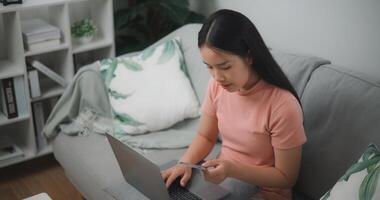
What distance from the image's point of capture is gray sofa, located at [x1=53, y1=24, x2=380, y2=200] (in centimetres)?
157

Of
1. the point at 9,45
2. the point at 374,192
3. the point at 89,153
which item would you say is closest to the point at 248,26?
the point at 374,192

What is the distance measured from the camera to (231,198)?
1.58 m

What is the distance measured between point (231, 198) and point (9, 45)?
4.92 feet

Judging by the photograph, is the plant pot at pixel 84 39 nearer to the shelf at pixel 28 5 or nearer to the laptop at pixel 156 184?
the shelf at pixel 28 5

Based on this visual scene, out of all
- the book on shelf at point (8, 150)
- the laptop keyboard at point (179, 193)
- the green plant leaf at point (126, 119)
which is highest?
the laptop keyboard at point (179, 193)

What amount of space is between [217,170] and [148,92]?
31.4 inches

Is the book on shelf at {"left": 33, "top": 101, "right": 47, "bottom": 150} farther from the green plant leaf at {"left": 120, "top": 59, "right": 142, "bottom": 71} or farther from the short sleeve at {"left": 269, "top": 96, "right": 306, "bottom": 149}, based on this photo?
the short sleeve at {"left": 269, "top": 96, "right": 306, "bottom": 149}

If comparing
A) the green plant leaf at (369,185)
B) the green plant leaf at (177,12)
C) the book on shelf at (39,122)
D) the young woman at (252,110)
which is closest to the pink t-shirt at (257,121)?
the young woman at (252,110)

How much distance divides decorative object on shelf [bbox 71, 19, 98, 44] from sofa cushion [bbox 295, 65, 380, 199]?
4.36ft

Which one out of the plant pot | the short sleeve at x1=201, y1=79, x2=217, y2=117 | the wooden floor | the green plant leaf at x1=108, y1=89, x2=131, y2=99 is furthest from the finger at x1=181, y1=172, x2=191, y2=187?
the plant pot

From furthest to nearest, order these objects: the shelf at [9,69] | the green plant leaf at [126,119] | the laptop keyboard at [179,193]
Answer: the shelf at [9,69] < the green plant leaf at [126,119] < the laptop keyboard at [179,193]

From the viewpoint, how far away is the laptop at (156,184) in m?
1.50

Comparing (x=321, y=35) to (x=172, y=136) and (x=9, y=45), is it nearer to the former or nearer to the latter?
(x=172, y=136)

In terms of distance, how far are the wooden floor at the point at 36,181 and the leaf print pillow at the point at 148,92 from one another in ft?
1.89
